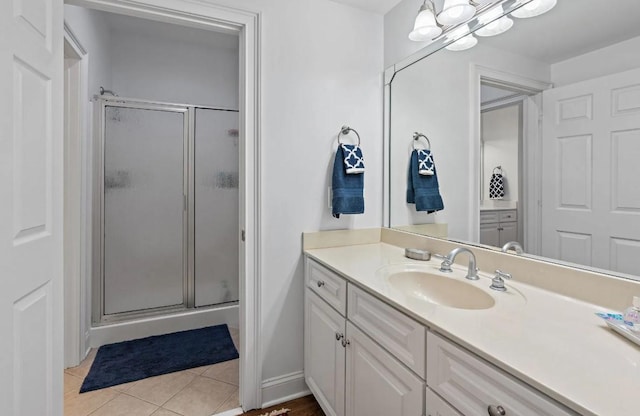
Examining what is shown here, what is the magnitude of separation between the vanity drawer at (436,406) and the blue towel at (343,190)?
40.9 inches

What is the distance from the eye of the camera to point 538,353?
671 millimetres

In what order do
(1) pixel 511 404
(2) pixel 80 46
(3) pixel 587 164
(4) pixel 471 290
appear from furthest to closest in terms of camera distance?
1. (2) pixel 80 46
2. (4) pixel 471 290
3. (3) pixel 587 164
4. (1) pixel 511 404

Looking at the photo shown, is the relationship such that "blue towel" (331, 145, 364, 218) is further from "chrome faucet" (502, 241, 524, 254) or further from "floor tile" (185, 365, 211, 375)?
"floor tile" (185, 365, 211, 375)

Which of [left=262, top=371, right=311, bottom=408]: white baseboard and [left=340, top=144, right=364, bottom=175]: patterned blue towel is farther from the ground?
[left=340, top=144, right=364, bottom=175]: patterned blue towel

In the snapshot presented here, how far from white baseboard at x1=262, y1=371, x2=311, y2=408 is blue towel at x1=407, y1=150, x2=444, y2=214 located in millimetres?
1174

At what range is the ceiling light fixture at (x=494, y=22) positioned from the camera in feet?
4.26

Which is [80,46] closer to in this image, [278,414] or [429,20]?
[429,20]

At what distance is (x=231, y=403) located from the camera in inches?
67.1

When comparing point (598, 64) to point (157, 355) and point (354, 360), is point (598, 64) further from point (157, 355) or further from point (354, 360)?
point (157, 355)

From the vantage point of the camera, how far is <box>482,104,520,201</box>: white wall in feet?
4.28

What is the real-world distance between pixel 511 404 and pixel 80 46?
8.69 ft

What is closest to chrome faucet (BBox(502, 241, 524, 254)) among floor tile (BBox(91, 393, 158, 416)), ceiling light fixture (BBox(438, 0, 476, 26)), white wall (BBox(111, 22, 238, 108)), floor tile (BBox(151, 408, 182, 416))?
ceiling light fixture (BBox(438, 0, 476, 26))

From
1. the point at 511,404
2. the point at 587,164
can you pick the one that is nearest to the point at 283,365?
the point at 511,404

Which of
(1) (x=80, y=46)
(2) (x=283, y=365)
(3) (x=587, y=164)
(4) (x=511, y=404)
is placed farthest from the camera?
(1) (x=80, y=46)
